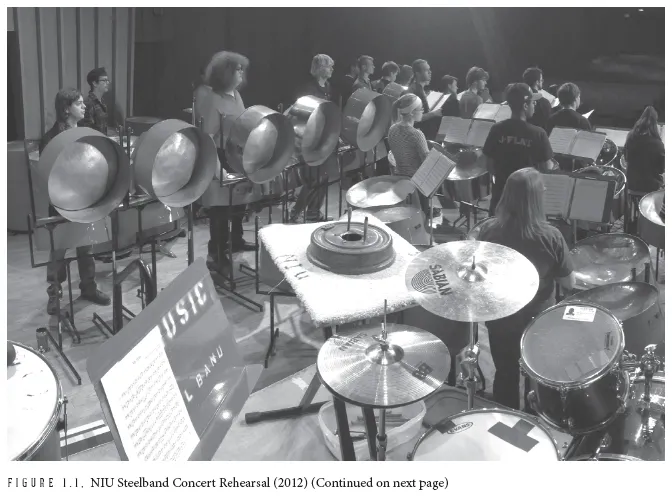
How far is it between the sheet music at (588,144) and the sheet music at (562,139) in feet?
0.12

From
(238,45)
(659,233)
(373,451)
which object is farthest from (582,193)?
(238,45)

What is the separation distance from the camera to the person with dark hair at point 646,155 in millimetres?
4887

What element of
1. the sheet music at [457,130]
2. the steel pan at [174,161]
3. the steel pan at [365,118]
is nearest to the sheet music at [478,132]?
the sheet music at [457,130]

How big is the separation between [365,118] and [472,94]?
305 cm

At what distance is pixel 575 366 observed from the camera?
2566 millimetres

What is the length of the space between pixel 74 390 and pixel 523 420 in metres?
2.19

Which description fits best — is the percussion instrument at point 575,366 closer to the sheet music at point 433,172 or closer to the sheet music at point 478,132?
the sheet music at point 433,172

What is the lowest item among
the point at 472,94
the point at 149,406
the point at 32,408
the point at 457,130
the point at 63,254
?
the point at 63,254

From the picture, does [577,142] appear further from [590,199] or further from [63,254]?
[63,254]

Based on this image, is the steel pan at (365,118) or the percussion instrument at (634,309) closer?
the percussion instrument at (634,309)

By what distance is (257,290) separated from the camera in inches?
170

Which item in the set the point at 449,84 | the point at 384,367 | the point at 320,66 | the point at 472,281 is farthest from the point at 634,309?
the point at 449,84
